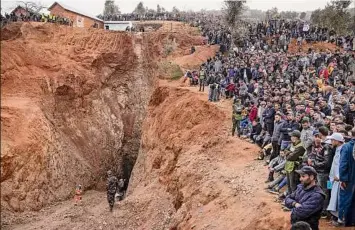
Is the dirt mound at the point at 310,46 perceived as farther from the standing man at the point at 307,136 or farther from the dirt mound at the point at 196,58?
the standing man at the point at 307,136

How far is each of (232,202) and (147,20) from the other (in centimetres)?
4238

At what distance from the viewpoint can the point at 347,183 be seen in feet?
30.5

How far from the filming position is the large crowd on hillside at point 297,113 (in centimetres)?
926

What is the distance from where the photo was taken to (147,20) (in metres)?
52.7

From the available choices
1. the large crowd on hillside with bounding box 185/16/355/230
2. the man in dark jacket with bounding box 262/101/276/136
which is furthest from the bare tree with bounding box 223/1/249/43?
the man in dark jacket with bounding box 262/101/276/136

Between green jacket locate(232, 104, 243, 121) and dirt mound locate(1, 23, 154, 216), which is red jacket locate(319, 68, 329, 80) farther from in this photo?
dirt mound locate(1, 23, 154, 216)

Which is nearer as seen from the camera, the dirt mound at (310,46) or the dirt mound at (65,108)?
the dirt mound at (65,108)

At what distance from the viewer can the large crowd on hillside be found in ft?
30.4

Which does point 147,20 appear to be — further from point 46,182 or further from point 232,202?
point 232,202

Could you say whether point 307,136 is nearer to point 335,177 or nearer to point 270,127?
point 335,177

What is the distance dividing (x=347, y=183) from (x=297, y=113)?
4705mm

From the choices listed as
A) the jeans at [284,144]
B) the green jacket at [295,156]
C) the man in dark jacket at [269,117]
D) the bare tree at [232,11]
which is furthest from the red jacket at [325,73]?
the bare tree at [232,11]

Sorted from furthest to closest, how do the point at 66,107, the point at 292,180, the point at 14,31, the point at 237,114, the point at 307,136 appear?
the point at 14,31 < the point at 66,107 < the point at 237,114 < the point at 307,136 < the point at 292,180

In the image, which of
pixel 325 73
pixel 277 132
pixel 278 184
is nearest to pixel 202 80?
pixel 325 73
